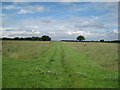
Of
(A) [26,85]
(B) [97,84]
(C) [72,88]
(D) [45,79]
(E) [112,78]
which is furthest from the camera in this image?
(E) [112,78]

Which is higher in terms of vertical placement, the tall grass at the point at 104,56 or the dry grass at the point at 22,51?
the dry grass at the point at 22,51

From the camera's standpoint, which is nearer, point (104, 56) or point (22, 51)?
point (104, 56)

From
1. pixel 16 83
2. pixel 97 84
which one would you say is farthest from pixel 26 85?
pixel 97 84

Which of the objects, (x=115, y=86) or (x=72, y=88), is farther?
(x=115, y=86)

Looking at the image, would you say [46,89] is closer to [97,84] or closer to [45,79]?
[45,79]

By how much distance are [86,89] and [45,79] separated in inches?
117

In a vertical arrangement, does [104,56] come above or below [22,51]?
below

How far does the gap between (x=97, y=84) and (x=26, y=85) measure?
4175 millimetres

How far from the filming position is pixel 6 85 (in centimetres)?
936

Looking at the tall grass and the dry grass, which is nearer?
the tall grass

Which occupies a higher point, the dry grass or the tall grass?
the dry grass

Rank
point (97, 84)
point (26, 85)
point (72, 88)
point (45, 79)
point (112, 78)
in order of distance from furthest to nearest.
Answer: point (112, 78)
point (45, 79)
point (97, 84)
point (26, 85)
point (72, 88)

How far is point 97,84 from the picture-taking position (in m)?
10.1

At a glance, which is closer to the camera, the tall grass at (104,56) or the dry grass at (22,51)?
the tall grass at (104,56)
